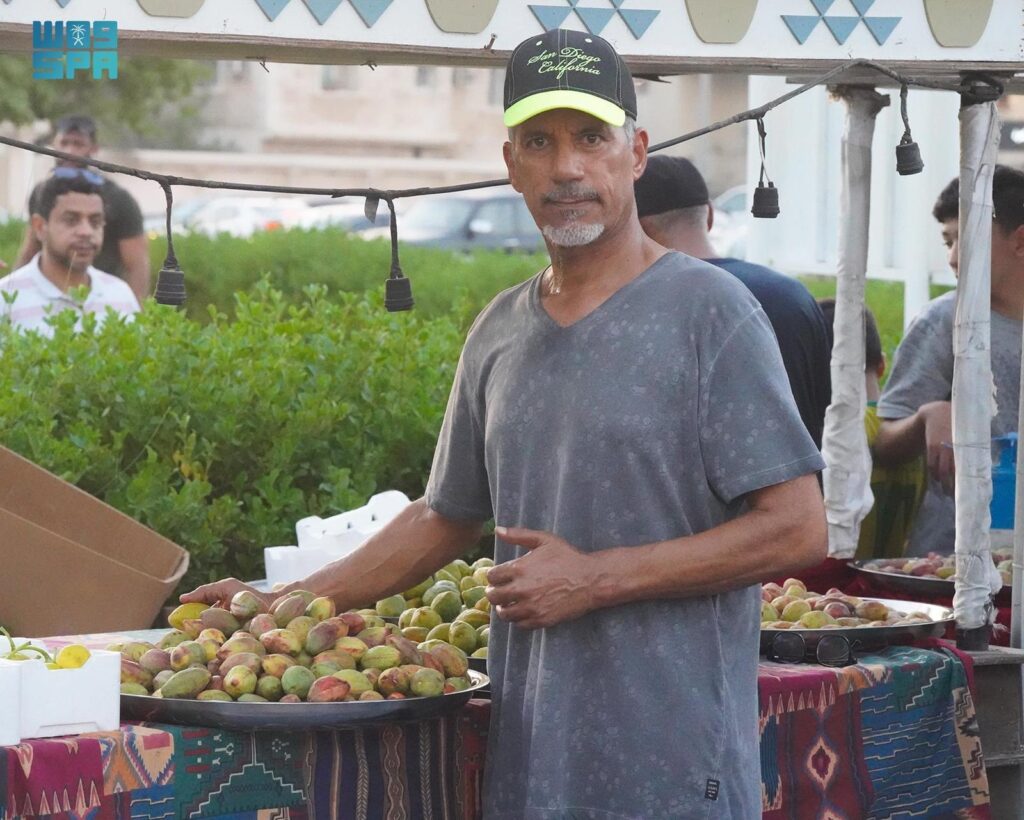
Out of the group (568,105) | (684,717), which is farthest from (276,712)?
(568,105)

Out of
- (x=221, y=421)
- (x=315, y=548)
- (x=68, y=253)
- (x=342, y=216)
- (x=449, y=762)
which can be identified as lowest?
(x=449, y=762)

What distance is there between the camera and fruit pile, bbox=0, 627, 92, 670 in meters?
2.64

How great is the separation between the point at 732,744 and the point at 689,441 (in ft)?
1.57

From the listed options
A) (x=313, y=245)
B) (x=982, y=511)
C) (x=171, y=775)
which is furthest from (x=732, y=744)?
(x=313, y=245)

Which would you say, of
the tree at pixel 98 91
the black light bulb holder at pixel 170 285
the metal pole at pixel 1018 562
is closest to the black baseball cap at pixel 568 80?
the black light bulb holder at pixel 170 285

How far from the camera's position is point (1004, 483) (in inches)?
173

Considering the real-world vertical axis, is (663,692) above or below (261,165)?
below

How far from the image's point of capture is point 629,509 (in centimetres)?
254

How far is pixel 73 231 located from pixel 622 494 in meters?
5.11

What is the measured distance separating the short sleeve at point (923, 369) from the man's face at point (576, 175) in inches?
103

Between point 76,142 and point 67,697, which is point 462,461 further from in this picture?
point 76,142

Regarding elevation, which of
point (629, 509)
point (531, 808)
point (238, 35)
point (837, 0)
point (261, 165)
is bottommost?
point (531, 808)

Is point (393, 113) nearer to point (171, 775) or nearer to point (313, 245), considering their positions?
point (313, 245)

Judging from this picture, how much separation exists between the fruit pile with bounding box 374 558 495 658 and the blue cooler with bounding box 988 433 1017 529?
57.3 inches
